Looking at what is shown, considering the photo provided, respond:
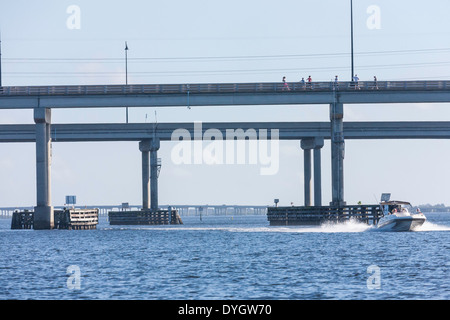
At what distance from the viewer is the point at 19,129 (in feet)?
408

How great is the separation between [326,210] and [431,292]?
2558 inches

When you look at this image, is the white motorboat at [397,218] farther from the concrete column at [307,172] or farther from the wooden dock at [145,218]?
the wooden dock at [145,218]

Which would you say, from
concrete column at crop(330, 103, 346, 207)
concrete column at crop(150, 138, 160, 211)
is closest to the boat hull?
concrete column at crop(330, 103, 346, 207)

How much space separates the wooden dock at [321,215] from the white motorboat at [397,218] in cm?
621

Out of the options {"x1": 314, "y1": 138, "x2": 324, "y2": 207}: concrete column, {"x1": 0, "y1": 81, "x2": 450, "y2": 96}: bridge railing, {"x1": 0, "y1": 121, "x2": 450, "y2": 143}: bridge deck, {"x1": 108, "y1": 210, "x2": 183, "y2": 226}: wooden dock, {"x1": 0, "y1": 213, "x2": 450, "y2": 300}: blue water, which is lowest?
{"x1": 0, "y1": 213, "x2": 450, "y2": 300}: blue water

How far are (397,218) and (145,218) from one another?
5887 cm

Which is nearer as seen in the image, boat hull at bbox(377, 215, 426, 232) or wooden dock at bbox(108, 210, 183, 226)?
boat hull at bbox(377, 215, 426, 232)

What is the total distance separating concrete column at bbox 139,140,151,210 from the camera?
133 metres

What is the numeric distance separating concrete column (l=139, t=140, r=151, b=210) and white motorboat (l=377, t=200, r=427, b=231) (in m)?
52.7

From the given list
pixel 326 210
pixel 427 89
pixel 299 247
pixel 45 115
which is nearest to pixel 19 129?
pixel 45 115

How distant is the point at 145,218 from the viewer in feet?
445

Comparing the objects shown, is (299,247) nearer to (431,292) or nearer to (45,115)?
(431,292)

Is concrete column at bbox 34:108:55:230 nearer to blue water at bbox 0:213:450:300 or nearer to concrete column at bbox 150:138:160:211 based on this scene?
blue water at bbox 0:213:450:300

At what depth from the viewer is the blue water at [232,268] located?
4075 cm
